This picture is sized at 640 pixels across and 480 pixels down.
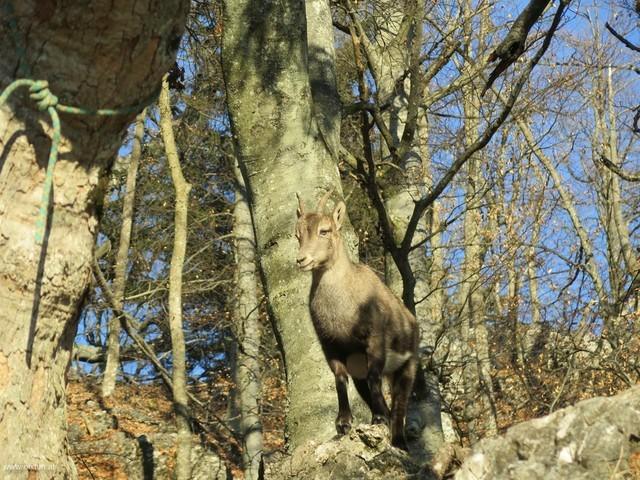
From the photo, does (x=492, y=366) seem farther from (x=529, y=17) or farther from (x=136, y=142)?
(x=529, y=17)

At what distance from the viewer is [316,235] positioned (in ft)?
22.9

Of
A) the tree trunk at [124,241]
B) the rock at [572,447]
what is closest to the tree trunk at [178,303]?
the tree trunk at [124,241]

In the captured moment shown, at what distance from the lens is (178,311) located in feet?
47.1

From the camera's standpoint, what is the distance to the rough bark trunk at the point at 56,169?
299 centimetres

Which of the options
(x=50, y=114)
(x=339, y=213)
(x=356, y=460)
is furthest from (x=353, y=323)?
(x=50, y=114)

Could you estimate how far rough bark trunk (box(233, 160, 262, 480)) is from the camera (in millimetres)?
15891

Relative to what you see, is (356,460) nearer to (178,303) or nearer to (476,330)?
(178,303)

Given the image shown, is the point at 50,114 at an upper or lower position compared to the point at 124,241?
lower

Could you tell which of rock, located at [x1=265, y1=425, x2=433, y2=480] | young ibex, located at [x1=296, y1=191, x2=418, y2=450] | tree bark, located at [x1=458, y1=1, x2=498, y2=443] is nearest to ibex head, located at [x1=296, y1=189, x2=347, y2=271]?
young ibex, located at [x1=296, y1=191, x2=418, y2=450]

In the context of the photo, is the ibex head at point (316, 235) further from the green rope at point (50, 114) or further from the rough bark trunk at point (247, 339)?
the rough bark trunk at point (247, 339)

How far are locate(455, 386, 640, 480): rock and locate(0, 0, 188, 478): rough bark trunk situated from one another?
5.51ft

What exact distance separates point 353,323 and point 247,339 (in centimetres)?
999

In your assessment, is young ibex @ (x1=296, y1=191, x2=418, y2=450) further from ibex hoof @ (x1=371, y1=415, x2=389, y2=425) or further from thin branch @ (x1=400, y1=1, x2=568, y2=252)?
thin branch @ (x1=400, y1=1, x2=568, y2=252)

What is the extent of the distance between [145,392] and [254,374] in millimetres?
5354
